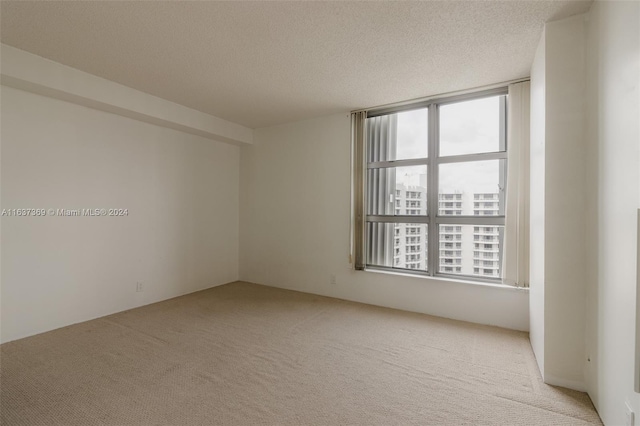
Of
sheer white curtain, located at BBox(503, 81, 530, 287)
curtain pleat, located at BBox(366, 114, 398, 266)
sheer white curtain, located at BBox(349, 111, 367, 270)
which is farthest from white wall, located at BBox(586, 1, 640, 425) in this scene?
sheer white curtain, located at BBox(349, 111, 367, 270)

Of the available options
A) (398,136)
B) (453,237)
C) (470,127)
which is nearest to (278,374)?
(453,237)

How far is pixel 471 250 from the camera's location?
11.6 feet

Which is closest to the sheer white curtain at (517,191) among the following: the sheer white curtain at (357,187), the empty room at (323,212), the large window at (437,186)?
the empty room at (323,212)

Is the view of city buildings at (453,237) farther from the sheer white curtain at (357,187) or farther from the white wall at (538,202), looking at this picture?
the white wall at (538,202)

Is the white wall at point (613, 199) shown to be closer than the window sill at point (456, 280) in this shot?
Yes

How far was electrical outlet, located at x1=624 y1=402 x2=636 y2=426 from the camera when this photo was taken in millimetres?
1427

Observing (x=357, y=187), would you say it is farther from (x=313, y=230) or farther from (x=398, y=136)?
(x=313, y=230)

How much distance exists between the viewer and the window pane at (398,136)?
3865mm

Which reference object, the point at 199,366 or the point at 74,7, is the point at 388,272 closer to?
the point at 199,366

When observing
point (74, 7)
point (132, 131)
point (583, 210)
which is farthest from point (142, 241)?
point (583, 210)

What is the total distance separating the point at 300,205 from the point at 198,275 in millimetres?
1947

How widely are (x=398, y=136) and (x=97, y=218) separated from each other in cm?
386

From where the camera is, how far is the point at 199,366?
7.96 feet

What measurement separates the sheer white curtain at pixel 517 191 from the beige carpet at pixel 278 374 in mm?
675
